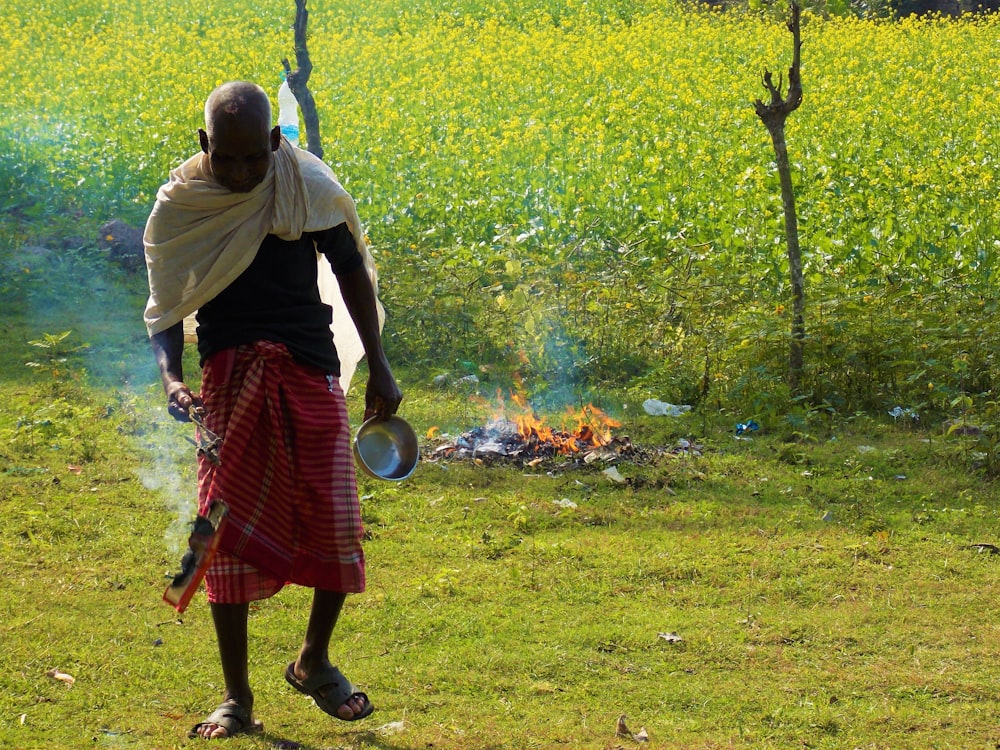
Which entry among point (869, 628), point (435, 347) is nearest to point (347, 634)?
point (869, 628)

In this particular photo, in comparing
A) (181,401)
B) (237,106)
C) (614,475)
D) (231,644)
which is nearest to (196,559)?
(231,644)

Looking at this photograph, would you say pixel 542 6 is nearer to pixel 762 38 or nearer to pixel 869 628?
pixel 762 38

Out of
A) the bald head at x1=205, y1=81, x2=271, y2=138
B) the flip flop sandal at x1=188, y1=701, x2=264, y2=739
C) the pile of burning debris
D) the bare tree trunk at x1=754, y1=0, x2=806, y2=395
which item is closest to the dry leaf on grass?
the flip flop sandal at x1=188, y1=701, x2=264, y2=739

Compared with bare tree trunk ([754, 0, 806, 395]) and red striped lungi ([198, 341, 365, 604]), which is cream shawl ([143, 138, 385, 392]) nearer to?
red striped lungi ([198, 341, 365, 604])

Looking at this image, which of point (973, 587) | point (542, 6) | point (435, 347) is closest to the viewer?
point (973, 587)

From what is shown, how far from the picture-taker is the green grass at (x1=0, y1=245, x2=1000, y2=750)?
3.86 meters

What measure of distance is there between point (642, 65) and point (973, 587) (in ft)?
45.5

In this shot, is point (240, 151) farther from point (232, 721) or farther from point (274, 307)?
point (232, 721)

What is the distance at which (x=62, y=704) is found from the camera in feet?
12.8

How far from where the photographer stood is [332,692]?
3705mm

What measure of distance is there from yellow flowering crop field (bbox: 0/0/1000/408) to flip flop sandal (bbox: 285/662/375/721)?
160 inches

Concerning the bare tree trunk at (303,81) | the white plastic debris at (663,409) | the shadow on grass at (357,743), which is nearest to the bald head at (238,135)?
the shadow on grass at (357,743)

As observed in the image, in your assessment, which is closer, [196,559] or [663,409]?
[196,559]

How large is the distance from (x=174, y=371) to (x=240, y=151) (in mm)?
675
